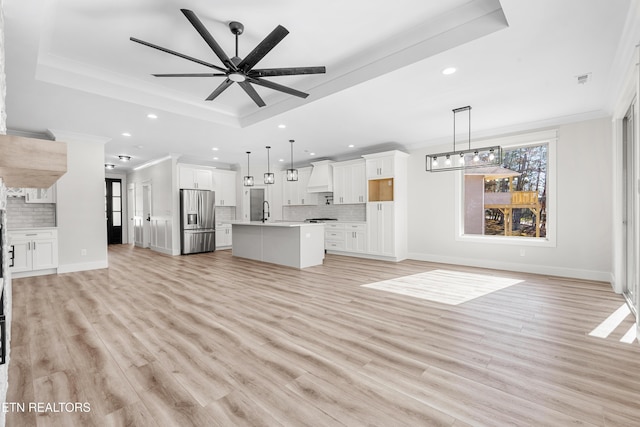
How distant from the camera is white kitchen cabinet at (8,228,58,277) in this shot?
16.4ft

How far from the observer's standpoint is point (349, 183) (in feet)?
24.6

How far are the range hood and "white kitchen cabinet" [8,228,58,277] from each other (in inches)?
220

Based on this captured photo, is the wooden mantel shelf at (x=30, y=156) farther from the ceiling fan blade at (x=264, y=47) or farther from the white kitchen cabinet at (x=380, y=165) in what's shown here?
the white kitchen cabinet at (x=380, y=165)

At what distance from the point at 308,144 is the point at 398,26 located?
3904mm

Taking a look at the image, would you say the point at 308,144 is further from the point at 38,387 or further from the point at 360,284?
the point at 38,387

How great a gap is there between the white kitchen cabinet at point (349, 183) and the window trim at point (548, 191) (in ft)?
6.92

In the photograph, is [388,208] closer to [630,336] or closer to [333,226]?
[333,226]

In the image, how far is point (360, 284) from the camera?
4.51 meters

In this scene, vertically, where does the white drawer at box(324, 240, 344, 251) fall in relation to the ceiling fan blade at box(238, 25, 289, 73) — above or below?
below

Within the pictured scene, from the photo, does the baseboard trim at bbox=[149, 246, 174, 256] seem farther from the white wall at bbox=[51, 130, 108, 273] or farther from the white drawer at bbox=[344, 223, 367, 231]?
the white drawer at bbox=[344, 223, 367, 231]

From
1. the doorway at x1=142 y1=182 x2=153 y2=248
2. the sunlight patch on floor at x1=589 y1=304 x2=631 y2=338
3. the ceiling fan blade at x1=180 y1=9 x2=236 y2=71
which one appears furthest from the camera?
the doorway at x1=142 y1=182 x2=153 y2=248

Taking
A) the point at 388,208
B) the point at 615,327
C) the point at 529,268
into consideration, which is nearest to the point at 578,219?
the point at 529,268

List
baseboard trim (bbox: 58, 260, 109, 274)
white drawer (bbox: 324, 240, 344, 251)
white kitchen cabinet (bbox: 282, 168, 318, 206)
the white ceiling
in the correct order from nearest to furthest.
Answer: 1. the white ceiling
2. baseboard trim (bbox: 58, 260, 109, 274)
3. white drawer (bbox: 324, 240, 344, 251)
4. white kitchen cabinet (bbox: 282, 168, 318, 206)

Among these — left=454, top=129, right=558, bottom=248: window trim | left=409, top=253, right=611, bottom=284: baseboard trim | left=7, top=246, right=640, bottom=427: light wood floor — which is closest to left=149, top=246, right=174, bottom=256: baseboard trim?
left=7, top=246, right=640, bottom=427: light wood floor
